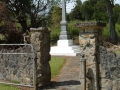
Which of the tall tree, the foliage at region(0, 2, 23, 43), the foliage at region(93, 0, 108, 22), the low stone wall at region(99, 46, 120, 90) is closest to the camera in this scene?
the low stone wall at region(99, 46, 120, 90)

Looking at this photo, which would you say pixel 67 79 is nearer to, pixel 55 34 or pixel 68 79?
pixel 68 79

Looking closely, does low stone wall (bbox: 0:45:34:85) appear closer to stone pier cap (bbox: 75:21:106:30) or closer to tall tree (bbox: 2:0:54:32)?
stone pier cap (bbox: 75:21:106:30)

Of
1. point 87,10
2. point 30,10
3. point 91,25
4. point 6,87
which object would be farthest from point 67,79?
point 87,10

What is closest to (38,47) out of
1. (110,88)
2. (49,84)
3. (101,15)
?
(49,84)

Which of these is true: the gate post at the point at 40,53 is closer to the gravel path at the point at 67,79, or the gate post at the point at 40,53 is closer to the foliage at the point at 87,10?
the gravel path at the point at 67,79

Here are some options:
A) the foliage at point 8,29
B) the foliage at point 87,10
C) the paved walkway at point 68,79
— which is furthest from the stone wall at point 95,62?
the foliage at point 87,10

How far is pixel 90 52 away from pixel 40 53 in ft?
6.38

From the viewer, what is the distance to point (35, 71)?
7.50 meters

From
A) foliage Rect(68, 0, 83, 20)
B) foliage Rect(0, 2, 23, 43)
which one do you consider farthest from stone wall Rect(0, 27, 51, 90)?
foliage Rect(68, 0, 83, 20)

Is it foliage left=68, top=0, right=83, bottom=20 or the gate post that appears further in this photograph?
foliage left=68, top=0, right=83, bottom=20

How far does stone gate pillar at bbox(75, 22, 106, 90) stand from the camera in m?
6.22

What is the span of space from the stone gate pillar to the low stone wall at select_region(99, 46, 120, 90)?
120 millimetres

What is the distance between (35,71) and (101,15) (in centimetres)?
2893

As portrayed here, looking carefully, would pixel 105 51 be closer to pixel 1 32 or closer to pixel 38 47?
pixel 38 47
